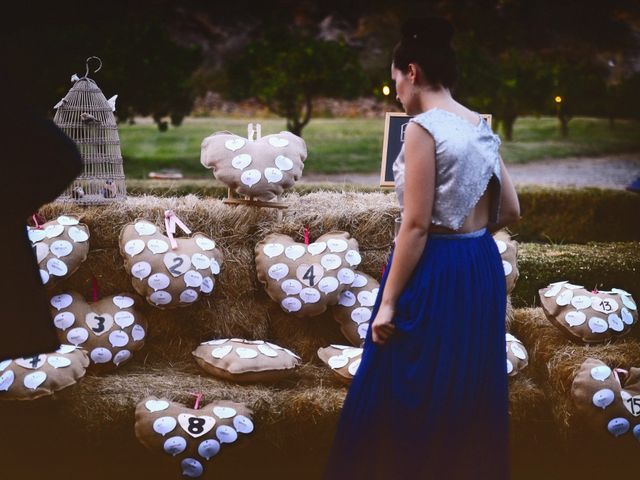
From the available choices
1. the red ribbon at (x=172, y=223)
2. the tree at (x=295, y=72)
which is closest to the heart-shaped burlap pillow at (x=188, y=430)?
the red ribbon at (x=172, y=223)

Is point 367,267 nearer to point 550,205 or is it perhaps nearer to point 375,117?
point 550,205

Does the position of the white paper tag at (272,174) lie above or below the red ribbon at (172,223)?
above

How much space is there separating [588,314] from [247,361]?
62.6 inches

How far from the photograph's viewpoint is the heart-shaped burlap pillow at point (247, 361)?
3.93 m

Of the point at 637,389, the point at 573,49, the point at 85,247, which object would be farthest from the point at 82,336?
the point at 573,49

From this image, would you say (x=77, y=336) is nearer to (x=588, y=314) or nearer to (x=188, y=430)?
(x=188, y=430)

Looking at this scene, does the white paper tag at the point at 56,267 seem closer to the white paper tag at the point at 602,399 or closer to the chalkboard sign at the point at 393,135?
the chalkboard sign at the point at 393,135

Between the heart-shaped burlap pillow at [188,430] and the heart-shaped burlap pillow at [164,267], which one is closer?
the heart-shaped burlap pillow at [188,430]

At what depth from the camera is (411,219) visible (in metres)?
2.60

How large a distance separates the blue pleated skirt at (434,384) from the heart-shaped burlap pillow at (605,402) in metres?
1.26

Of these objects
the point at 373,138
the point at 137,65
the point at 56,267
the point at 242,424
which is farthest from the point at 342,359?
the point at 373,138

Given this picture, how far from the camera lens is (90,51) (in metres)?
Answer: 6.81

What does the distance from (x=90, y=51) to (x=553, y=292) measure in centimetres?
413

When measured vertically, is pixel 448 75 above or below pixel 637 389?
above
